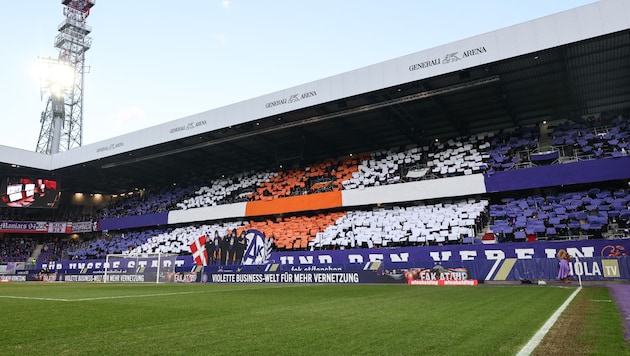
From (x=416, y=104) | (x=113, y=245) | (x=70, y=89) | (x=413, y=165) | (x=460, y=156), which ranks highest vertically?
(x=70, y=89)

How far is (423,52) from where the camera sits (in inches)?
888

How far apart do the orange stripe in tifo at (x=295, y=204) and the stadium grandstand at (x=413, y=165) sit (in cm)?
13

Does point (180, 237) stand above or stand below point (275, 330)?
above

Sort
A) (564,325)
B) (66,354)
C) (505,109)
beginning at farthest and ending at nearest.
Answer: (505,109) < (564,325) < (66,354)

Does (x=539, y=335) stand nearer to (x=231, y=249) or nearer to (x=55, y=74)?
(x=231, y=249)

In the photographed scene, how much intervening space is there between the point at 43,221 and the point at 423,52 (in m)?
46.5

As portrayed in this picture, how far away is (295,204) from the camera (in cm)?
3309

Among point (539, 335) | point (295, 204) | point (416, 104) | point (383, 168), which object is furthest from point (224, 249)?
point (539, 335)

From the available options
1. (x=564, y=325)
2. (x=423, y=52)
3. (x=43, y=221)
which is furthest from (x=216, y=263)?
→ (x=43, y=221)

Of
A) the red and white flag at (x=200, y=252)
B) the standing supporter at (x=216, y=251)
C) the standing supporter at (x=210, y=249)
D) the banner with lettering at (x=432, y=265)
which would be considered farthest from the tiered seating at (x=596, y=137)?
the red and white flag at (x=200, y=252)

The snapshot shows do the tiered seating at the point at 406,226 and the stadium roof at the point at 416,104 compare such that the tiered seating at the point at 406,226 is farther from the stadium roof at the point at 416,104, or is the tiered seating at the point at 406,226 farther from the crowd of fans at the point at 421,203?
the stadium roof at the point at 416,104

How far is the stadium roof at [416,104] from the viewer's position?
20.4 meters

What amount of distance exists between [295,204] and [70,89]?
39588mm

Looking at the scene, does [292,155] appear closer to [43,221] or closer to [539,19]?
[539,19]
